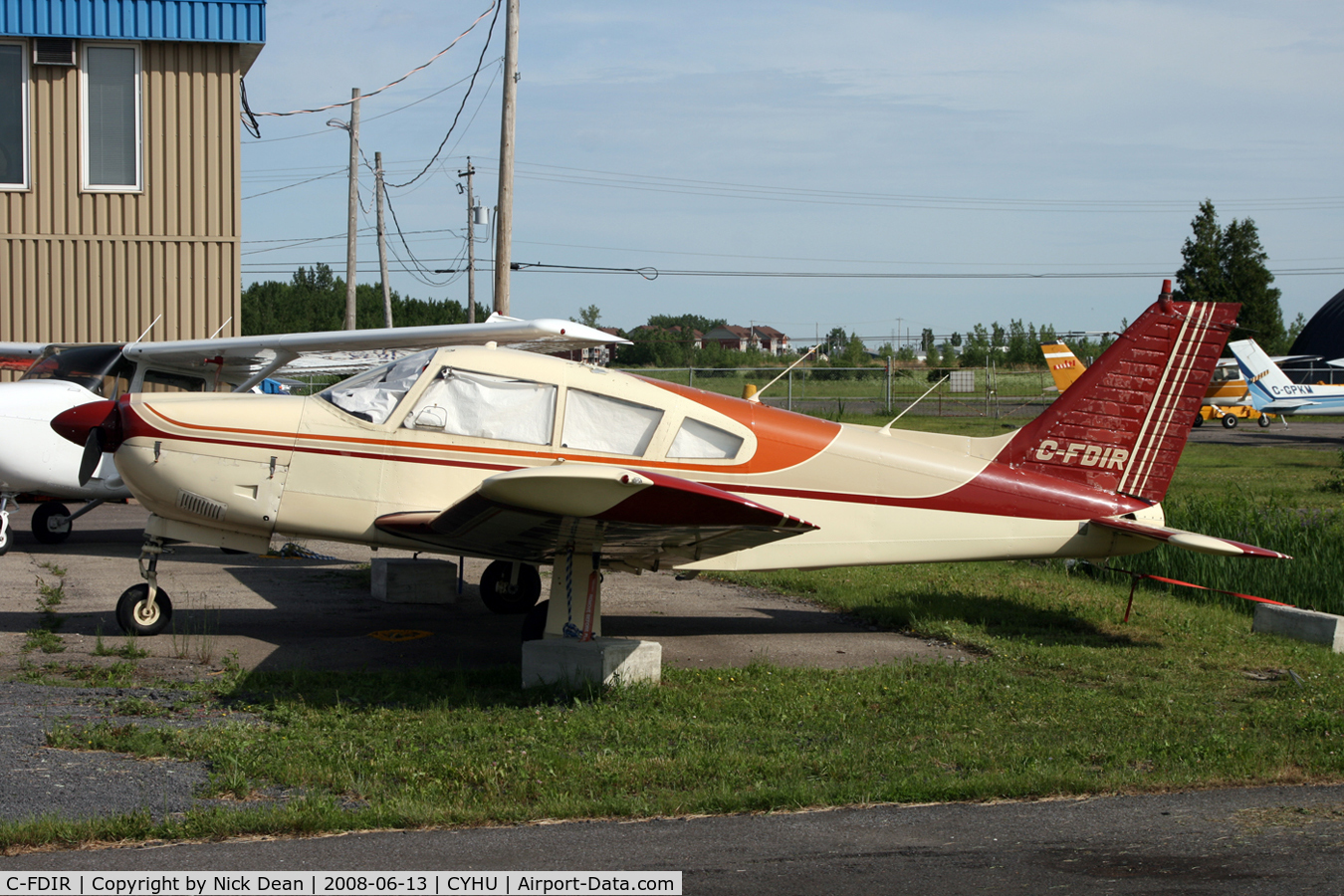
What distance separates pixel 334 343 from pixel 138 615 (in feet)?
17.2

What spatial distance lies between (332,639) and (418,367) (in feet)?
7.22

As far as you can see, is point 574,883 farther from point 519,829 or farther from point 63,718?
point 63,718

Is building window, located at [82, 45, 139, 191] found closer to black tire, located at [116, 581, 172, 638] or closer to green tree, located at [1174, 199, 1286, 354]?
black tire, located at [116, 581, 172, 638]

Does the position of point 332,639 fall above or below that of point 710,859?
below

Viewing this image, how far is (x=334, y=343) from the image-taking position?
12.7 m

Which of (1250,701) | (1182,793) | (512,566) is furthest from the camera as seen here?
(512,566)

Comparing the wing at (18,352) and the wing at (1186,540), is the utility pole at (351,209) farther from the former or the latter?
the wing at (1186,540)

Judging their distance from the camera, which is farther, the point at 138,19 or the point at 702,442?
the point at 138,19

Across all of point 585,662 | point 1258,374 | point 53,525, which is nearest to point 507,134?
point 53,525

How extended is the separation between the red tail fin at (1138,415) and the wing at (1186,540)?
39 centimetres

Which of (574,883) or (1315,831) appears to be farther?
(1315,831)

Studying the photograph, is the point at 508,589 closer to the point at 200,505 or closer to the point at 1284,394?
the point at 200,505

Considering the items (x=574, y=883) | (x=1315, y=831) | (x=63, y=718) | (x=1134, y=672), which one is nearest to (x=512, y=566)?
(x=63, y=718)

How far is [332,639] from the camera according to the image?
8328 millimetres
